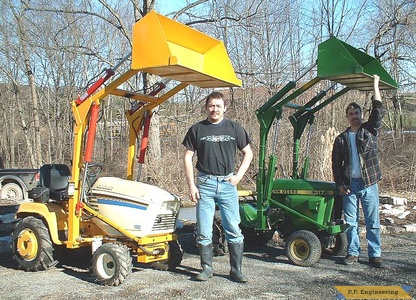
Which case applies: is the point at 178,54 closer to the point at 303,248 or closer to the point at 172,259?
the point at 172,259

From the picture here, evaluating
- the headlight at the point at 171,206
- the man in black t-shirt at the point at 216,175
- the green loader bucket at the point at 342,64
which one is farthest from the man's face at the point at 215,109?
the green loader bucket at the point at 342,64

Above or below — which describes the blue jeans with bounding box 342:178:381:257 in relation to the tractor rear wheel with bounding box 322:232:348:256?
above

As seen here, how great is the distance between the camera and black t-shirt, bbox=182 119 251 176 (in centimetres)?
482

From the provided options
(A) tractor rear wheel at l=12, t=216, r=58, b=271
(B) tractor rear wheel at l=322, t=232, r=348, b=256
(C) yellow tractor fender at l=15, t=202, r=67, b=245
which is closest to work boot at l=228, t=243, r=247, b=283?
(B) tractor rear wheel at l=322, t=232, r=348, b=256

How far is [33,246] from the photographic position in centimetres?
538

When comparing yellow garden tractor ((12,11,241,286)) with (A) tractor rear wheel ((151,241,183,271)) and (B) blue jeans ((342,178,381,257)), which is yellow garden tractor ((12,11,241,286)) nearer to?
(A) tractor rear wheel ((151,241,183,271))

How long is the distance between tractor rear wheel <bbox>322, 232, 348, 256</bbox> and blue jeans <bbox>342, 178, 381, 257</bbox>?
1.43 ft

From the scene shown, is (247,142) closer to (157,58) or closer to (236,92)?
(157,58)

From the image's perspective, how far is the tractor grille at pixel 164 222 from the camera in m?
4.98

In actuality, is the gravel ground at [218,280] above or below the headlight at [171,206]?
below

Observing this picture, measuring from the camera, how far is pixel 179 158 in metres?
12.5

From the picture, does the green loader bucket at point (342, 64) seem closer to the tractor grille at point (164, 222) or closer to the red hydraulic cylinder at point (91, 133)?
the tractor grille at point (164, 222)
